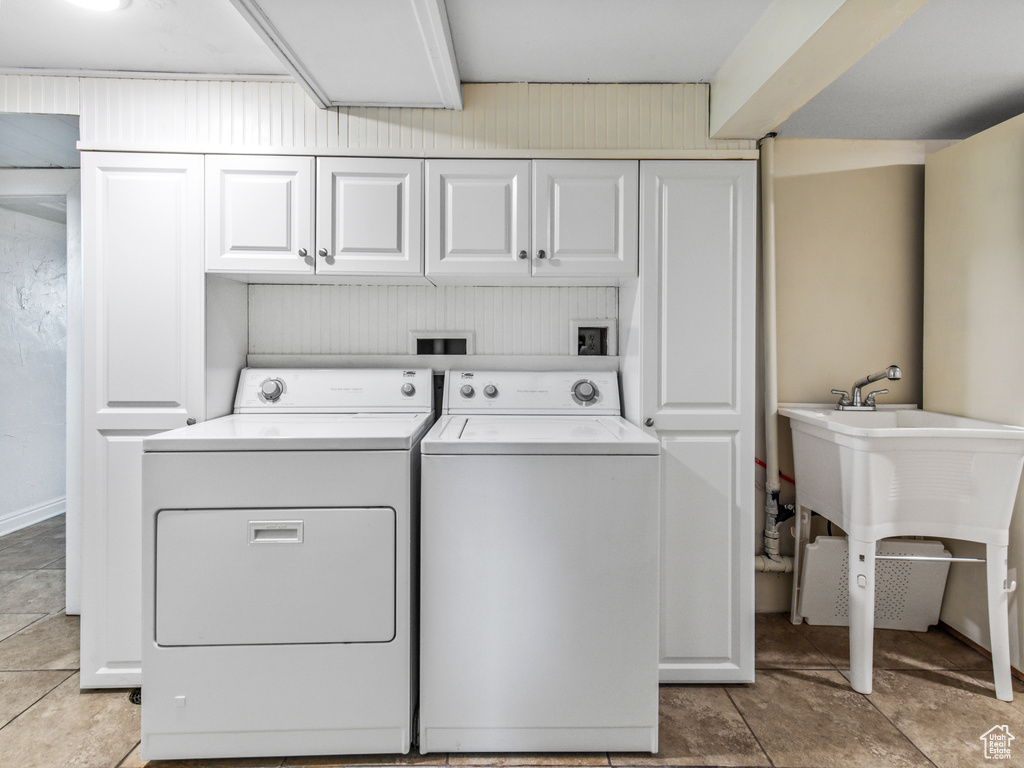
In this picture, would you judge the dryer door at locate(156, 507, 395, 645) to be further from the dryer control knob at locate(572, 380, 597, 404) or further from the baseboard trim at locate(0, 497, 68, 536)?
the baseboard trim at locate(0, 497, 68, 536)

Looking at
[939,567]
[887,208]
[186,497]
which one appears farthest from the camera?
[887,208]

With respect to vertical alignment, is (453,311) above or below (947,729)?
above

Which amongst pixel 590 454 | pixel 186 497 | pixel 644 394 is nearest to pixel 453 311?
pixel 644 394

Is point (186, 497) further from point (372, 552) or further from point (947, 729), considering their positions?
point (947, 729)

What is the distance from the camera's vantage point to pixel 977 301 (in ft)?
6.93

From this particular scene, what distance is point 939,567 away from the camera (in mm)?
Result: 2260

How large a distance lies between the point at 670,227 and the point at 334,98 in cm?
125

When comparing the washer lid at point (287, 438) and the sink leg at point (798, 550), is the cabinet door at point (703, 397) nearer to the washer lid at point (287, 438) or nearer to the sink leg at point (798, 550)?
the sink leg at point (798, 550)

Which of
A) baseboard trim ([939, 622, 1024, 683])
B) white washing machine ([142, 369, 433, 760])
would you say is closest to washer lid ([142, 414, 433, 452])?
white washing machine ([142, 369, 433, 760])

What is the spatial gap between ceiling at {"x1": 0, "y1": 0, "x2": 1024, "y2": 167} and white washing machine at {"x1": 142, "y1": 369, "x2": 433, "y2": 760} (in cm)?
115

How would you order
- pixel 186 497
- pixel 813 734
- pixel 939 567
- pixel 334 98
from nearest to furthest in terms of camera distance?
pixel 186 497 → pixel 813 734 → pixel 334 98 → pixel 939 567

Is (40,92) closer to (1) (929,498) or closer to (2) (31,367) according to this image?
(2) (31,367)

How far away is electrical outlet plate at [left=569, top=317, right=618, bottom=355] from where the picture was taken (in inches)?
89.1

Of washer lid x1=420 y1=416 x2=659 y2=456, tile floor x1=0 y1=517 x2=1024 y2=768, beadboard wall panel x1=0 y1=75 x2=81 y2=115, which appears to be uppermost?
beadboard wall panel x1=0 y1=75 x2=81 y2=115
